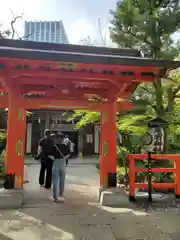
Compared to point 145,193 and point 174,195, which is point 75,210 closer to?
point 145,193

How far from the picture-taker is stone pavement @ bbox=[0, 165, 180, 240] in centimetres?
383

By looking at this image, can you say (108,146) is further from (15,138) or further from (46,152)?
(15,138)

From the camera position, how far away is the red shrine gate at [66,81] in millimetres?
4742

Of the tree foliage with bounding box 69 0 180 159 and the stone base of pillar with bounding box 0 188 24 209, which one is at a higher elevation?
the tree foliage with bounding box 69 0 180 159

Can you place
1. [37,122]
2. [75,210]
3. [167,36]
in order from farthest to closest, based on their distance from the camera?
[37,122]
[167,36]
[75,210]

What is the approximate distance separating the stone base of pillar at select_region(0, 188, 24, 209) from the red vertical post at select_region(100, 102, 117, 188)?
1988mm

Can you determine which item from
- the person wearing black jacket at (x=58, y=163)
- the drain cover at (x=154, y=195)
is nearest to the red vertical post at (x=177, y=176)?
the drain cover at (x=154, y=195)

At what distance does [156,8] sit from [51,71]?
190 inches

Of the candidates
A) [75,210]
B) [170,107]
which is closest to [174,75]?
[170,107]

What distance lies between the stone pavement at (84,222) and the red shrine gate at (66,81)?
2.81 feet

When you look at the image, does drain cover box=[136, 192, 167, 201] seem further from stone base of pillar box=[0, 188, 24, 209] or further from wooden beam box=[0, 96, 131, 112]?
stone base of pillar box=[0, 188, 24, 209]

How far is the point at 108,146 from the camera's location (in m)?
6.13

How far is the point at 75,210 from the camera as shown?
202 inches

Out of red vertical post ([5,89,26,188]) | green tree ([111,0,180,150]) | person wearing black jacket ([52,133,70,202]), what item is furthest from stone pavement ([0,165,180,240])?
green tree ([111,0,180,150])
